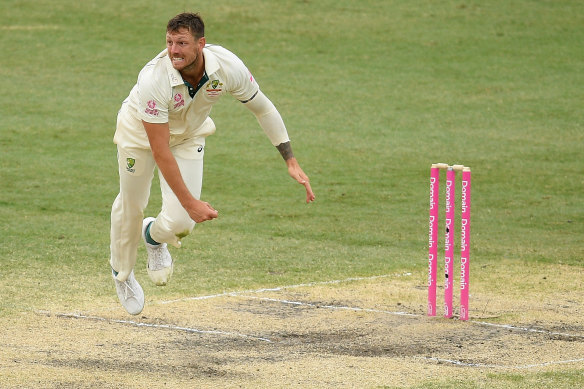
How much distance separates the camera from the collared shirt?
647 cm

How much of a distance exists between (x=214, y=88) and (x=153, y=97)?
458mm

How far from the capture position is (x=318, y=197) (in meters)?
13.1

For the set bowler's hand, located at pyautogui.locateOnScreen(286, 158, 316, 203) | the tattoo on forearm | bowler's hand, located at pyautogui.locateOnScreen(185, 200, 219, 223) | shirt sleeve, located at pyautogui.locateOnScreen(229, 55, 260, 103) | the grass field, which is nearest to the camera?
bowler's hand, located at pyautogui.locateOnScreen(185, 200, 219, 223)

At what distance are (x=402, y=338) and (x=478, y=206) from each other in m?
5.32

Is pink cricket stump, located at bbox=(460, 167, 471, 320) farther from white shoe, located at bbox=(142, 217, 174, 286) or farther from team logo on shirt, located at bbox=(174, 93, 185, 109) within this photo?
team logo on shirt, located at bbox=(174, 93, 185, 109)

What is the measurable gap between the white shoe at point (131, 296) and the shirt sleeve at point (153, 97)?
161cm

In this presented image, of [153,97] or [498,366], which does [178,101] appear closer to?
[153,97]

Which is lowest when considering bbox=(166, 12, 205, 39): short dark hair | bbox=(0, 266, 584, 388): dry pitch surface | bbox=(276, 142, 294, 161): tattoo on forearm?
bbox=(0, 266, 584, 388): dry pitch surface

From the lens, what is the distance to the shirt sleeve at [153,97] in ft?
21.1

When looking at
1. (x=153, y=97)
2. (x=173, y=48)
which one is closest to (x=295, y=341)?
(x=153, y=97)

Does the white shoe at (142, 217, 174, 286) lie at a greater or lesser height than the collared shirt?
lesser

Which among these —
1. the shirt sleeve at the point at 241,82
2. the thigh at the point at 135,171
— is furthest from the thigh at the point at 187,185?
the shirt sleeve at the point at 241,82

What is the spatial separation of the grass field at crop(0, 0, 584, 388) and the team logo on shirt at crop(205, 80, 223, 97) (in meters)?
1.77

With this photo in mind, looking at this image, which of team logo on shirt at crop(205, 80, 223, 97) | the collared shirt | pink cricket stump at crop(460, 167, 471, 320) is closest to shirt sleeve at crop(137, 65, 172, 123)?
the collared shirt
